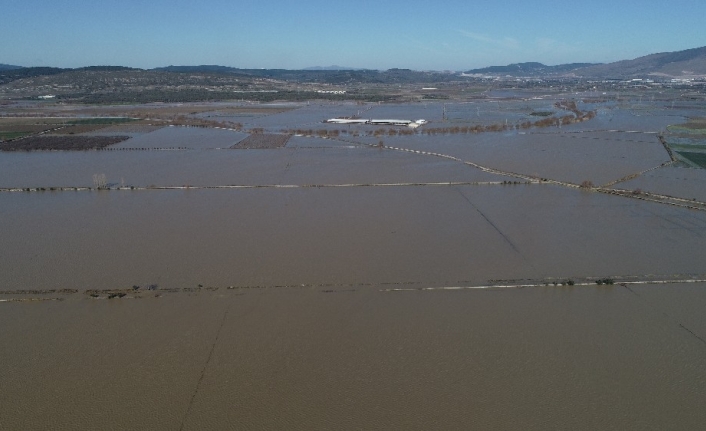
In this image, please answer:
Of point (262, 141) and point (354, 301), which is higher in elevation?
point (262, 141)

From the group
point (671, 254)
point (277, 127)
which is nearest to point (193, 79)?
point (277, 127)

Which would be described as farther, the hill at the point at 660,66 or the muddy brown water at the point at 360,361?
the hill at the point at 660,66

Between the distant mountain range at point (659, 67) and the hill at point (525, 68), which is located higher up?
the hill at point (525, 68)

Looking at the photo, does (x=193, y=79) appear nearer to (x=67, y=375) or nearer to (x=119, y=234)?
(x=119, y=234)

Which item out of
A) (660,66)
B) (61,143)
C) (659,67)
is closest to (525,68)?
(660,66)

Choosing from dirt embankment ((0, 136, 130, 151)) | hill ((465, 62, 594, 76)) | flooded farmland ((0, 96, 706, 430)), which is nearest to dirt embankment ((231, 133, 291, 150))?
flooded farmland ((0, 96, 706, 430))

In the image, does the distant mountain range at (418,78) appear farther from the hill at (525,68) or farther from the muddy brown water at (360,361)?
the muddy brown water at (360,361)

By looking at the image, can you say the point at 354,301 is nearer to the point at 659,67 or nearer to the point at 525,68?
the point at 659,67

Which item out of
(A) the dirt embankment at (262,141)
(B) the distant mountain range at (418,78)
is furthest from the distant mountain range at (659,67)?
(A) the dirt embankment at (262,141)

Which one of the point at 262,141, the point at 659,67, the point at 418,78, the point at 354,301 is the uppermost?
the point at 659,67
